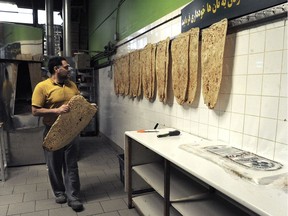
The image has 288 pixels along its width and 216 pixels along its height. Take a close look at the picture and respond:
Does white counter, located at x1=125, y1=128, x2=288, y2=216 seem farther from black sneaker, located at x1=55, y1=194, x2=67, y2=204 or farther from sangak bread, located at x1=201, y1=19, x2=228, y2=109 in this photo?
black sneaker, located at x1=55, y1=194, x2=67, y2=204

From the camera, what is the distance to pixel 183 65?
2326mm

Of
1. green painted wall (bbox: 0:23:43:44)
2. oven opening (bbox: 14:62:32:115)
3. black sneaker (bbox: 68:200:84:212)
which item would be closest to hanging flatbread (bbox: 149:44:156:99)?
black sneaker (bbox: 68:200:84:212)

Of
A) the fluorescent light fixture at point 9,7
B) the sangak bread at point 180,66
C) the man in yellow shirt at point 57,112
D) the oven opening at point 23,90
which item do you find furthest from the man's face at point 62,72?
the fluorescent light fixture at point 9,7

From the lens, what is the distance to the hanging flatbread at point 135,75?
3349mm

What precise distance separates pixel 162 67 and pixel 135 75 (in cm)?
81

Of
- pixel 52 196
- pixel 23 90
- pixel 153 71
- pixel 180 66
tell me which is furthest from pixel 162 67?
pixel 23 90

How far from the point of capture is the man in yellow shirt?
244 centimetres

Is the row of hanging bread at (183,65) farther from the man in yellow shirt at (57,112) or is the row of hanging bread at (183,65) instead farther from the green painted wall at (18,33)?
the green painted wall at (18,33)

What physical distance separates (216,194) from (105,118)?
13.1 feet

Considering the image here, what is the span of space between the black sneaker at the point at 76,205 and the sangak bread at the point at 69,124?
0.60 meters

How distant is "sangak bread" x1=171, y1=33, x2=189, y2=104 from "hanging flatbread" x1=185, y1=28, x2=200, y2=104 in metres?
0.05

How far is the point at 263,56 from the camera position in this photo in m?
1.58

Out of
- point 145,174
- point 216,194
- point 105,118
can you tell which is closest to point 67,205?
point 145,174

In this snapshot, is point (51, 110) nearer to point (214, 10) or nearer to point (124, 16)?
point (214, 10)
